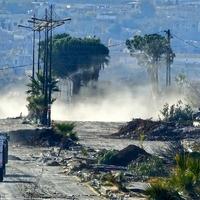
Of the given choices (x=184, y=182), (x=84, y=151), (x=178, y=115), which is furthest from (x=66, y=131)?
(x=184, y=182)

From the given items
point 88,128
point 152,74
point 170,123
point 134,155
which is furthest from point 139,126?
point 152,74

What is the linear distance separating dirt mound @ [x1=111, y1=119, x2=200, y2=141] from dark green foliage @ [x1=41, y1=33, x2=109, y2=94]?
203ft

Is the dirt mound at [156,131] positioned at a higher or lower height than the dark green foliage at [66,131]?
lower

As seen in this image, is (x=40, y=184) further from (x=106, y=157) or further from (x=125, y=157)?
(x=125, y=157)

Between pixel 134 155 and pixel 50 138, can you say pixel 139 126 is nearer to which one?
pixel 50 138

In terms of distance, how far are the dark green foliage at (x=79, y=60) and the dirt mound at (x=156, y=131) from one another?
62004 mm

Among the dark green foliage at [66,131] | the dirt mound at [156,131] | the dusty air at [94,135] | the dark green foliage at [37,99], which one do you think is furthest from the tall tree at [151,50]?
the dark green foliage at [66,131]

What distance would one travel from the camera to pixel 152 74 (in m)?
174

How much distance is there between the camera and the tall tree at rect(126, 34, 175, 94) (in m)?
164

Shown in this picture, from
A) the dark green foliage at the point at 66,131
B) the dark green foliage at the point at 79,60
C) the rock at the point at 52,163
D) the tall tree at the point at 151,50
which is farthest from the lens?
the tall tree at the point at 151,50

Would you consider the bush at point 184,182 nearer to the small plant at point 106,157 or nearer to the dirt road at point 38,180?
the dirt road at point 38,180

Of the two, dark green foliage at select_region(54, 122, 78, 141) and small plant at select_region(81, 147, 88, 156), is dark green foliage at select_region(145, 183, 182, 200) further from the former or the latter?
dark green foliage at select_region(54, 122, 78, 141)

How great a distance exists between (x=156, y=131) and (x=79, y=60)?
66.9m

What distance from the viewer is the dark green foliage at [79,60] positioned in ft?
521
